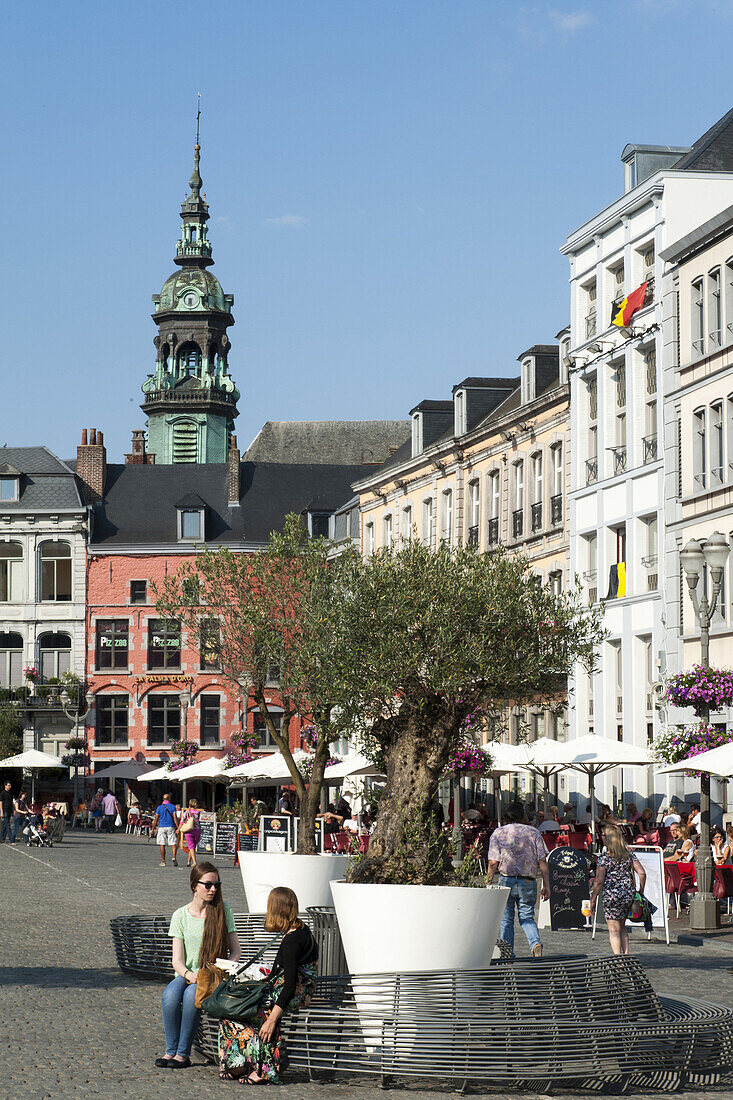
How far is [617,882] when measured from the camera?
1559 cm

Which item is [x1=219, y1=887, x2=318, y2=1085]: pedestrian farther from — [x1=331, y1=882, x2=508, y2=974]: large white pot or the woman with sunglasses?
[x1=331, y1=882, x2=508, y2=974]: large white pot

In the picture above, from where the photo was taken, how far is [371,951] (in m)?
10.7

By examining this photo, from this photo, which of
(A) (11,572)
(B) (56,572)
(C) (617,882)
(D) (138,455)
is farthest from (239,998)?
(D) (138,455)

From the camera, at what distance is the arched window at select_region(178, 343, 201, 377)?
300ft

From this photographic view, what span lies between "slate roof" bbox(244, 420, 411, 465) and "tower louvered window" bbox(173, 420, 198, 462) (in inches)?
130

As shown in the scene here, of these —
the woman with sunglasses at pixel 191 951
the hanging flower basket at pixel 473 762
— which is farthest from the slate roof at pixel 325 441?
the woman with sunglasses at pixel 191 951

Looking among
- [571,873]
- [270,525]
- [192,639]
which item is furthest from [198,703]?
[571,873]

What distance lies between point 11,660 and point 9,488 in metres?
7.49

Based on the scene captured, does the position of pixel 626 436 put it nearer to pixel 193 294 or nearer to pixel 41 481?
pixel 41 481

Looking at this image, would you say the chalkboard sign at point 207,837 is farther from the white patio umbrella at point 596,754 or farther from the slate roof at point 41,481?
the slate roof at point 41,481

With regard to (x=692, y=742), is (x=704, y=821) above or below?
below

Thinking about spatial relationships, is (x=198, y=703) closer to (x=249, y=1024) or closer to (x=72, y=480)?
(x=72, y=480)

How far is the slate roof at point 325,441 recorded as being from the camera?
91.9 meters

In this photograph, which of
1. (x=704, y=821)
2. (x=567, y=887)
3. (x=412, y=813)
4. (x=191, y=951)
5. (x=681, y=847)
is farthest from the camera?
(x=681, y=847)
